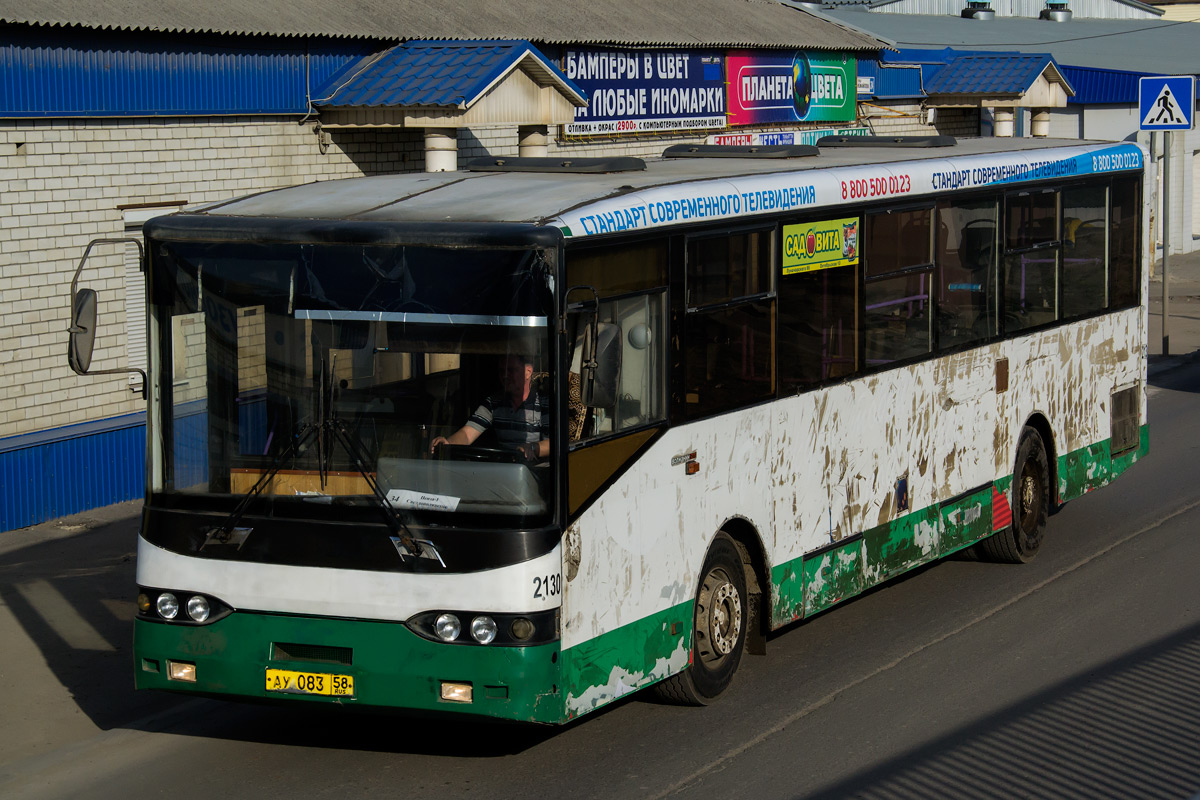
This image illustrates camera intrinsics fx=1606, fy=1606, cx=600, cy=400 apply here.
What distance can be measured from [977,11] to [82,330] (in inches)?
1500

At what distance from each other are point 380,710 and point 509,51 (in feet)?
31.1

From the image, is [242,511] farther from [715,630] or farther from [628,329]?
[715,630]

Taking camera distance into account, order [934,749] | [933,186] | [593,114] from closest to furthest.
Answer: [934,749], [933,186], [593,114]

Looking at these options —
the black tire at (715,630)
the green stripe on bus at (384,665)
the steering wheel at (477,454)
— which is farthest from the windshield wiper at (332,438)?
the black tire at (715,630)

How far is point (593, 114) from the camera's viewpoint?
19.0 metres

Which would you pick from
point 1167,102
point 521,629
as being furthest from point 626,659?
point 1167,102

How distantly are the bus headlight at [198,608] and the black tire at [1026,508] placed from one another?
19.7 ft

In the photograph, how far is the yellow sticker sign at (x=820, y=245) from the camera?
28.1 feet

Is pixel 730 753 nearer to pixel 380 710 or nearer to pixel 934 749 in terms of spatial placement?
pixel 934 749

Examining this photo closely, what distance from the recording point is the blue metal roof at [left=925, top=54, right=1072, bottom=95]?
2488 cm

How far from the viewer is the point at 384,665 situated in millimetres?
6633

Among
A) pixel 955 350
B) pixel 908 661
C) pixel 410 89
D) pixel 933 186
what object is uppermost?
pixel 410 89

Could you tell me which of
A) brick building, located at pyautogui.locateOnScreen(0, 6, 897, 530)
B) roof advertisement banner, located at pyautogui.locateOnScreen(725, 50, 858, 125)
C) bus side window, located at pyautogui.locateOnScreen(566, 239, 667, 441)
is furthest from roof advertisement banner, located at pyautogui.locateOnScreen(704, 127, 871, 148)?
bus side window, located at pyautogui.locateOnScreen(566, 239, 667, 441)

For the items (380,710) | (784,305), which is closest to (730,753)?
(380,710)
